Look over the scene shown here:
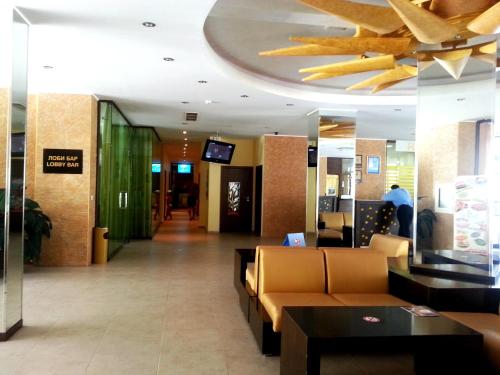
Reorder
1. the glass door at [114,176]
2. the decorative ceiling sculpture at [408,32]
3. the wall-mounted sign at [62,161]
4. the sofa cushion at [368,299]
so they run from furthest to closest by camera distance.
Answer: the glass door at [114,176]
the wall-mounted sign at [62,161]
the sofa cushion at [368,299]
the decorative ceiling sculpture at [408,32]

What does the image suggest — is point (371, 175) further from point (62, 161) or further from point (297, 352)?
point (297, 352)

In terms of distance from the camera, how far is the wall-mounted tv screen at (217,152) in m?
12.2

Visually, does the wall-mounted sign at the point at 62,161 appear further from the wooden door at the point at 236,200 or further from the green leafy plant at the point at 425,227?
the wooden door at the point at 236,200

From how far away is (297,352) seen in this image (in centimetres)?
278

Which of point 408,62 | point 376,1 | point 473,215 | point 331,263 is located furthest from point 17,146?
A: point 408,62

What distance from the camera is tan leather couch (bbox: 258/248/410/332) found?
13.8 feet

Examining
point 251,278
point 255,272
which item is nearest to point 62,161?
point 251,278

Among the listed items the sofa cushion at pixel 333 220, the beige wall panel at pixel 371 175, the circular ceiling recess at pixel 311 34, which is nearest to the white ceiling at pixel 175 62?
the circular ceiling recess at pixel 311 34

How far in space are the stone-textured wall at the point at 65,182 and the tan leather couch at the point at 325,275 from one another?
4537 millimetres

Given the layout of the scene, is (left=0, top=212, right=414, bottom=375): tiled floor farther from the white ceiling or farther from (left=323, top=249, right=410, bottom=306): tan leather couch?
the white ceiling

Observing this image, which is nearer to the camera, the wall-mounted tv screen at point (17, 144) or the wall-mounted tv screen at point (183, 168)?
the wall-mounted tv screen at point (17, 144)

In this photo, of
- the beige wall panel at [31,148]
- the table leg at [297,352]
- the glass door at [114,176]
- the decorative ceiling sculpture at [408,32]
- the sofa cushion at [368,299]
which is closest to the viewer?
the table leg at [297,352]

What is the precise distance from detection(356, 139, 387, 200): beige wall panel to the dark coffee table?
10.9m

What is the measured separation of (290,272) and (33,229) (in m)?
4.59
